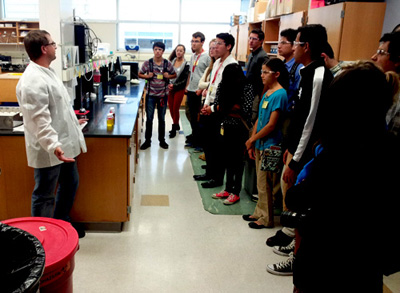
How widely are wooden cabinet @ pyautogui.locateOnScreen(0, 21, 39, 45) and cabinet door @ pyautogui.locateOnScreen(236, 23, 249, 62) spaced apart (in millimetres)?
4924

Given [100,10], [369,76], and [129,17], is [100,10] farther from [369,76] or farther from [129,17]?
[369,76]

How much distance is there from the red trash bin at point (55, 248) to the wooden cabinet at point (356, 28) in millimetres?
2512

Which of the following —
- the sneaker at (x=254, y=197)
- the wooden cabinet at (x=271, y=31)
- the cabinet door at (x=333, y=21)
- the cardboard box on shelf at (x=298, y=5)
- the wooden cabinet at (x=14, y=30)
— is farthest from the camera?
the wooden cabinet at (x=14, y=30)

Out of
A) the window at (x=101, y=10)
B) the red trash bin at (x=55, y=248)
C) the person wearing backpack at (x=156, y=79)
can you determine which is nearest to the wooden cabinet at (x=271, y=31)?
the person wearing backpack at (x=156, y=79)

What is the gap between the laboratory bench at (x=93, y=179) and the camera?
2549 millimetres

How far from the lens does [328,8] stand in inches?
121

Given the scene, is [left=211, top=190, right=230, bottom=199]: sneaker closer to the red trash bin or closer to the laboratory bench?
the laboratory bench

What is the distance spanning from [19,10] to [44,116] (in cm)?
816

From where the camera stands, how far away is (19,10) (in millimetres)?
8625

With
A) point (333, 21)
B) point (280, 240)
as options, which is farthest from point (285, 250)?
point (333, 21)

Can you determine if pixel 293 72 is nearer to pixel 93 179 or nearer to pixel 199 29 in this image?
pixel 93 179

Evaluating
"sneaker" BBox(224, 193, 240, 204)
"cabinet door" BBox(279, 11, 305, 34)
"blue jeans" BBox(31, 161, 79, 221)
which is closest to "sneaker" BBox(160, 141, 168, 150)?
"sneaker" BBox(224, 193, 240, 204)

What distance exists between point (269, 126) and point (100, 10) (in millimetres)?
7450

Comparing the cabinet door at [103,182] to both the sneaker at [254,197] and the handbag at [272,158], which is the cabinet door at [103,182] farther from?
the sneaker at [254,197]
